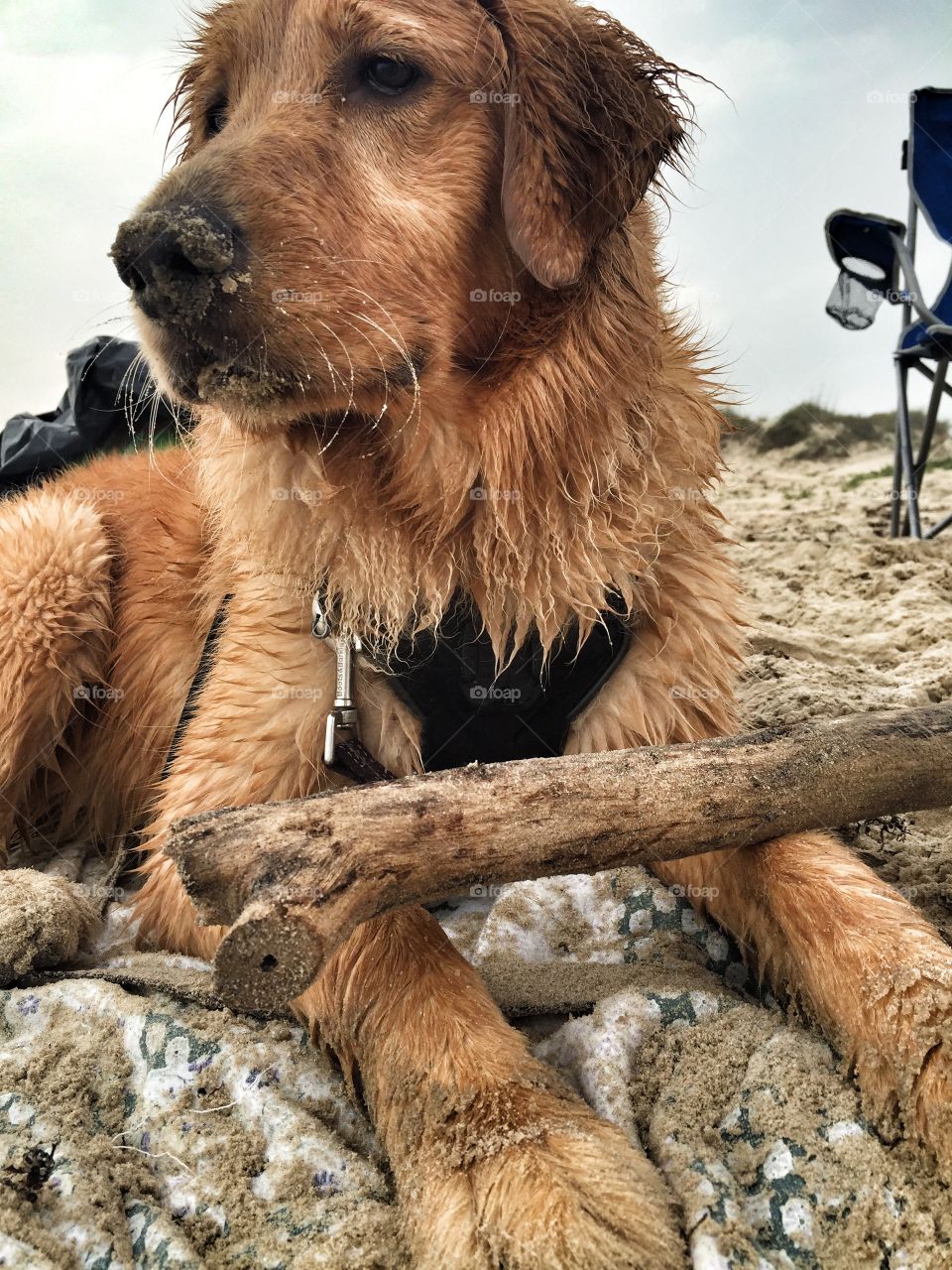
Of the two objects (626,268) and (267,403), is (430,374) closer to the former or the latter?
(267,403)

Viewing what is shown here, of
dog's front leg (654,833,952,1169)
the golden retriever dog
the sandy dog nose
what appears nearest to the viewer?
dog's front leg (654,833,952,1169)

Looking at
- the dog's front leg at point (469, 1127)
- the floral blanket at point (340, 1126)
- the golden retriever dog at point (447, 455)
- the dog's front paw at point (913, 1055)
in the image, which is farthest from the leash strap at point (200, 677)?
the dog's front paw at point (913, 1055)

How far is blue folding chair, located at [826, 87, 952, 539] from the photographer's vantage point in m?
5.37

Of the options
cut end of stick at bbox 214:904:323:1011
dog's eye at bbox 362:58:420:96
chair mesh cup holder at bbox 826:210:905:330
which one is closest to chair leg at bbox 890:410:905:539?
chair mesh cup holder at bbox 826:210:905:330

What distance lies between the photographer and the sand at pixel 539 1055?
4.28 ft

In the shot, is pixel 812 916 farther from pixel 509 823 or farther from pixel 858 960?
pixel 509 823

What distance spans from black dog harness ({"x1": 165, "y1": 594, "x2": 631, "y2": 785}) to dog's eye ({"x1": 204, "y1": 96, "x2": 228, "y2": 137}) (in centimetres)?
126

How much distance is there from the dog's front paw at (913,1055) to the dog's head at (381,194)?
1424 millimetres

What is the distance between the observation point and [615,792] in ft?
5.07

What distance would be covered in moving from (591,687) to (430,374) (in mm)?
795

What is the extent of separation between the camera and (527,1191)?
50.6 inches

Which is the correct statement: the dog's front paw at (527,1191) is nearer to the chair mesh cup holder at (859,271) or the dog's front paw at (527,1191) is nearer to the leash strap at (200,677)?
the leash strap at (200,677)

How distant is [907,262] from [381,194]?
14.6 feet

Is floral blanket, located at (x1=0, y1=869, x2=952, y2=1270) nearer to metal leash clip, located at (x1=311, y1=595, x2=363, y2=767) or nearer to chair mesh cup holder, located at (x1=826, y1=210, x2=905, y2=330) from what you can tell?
metal leash clip, located at (x1=311, y1=595, x2=363, y2=767)
